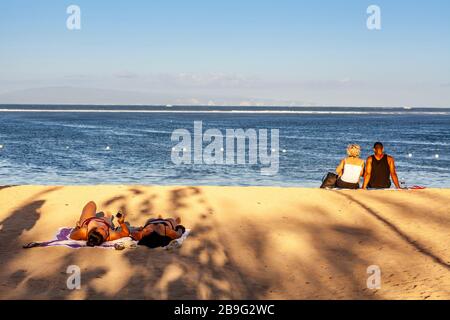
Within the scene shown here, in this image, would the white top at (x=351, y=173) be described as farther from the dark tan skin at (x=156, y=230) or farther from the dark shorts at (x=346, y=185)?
the dark tan skin at (x=156, y=230)

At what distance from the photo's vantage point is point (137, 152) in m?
33.6

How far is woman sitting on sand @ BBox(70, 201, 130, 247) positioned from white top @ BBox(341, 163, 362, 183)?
19.4 ft

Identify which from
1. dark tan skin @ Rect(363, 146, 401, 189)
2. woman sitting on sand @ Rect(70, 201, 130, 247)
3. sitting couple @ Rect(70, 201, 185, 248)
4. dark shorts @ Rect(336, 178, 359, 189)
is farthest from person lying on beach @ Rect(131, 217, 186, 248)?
dark tan skin @ Rect(363, 146, 401, 189)

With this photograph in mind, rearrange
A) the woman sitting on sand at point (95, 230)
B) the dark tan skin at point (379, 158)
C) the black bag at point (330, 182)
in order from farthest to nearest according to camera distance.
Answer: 1. the black bag at point (330, 182)
2. the dark tan skin at point (379, 158)
3. the woman sitting on sand at point (95, 230)

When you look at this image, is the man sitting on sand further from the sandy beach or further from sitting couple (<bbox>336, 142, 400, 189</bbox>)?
the sandy beach

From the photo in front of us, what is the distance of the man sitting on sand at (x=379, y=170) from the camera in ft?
41.0

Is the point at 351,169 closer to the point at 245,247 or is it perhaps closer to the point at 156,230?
the point at 245,247

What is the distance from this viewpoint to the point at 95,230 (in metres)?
8.59

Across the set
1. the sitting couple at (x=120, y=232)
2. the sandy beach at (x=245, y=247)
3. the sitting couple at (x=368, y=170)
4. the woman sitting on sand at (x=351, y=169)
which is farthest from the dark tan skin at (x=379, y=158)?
the sitting couple at (x=120, y=232)

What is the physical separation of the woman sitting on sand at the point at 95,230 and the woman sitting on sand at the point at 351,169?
5.87 m

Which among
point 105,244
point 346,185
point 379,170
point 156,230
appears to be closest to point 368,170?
point 379,170

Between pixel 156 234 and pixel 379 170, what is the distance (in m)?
6.36

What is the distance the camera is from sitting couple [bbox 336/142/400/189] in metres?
12.5
